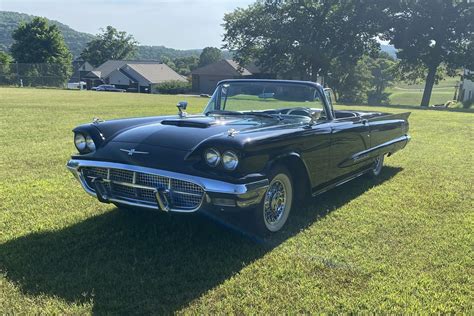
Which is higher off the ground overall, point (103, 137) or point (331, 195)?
point (103, 137)

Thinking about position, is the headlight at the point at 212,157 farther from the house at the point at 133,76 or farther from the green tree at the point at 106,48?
the green tree at the point at 106,48

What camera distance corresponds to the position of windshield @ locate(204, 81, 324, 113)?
5176 millimetres

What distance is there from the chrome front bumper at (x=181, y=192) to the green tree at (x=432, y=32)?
36.7m

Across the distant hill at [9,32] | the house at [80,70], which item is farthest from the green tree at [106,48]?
the distant hill at [9,32]

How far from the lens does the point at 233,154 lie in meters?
3.62

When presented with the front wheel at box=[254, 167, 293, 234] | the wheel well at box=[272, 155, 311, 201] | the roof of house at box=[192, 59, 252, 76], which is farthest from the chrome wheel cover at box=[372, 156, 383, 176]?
the roof of house at box=[192, 59, 252, 76]

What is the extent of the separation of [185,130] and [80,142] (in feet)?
3.55

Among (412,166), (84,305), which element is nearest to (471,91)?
(412,166)

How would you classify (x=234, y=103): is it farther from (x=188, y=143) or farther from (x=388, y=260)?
(x=388, y=260)

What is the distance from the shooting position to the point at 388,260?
3748mm

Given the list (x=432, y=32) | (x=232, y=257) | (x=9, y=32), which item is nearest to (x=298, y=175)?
(x=232, y=257)

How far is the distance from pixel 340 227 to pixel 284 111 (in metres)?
1.45

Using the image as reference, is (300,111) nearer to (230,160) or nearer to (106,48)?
(230,160)

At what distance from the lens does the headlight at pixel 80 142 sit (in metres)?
4.41
